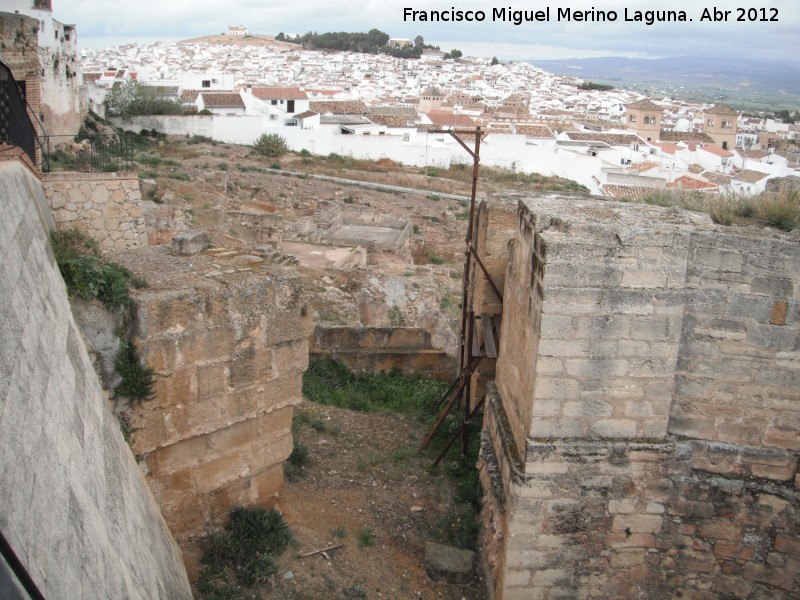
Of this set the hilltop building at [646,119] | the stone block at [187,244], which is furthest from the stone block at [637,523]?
the hilltop building at [646,119]

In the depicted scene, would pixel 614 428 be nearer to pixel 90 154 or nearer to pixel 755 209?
pixel 755 209

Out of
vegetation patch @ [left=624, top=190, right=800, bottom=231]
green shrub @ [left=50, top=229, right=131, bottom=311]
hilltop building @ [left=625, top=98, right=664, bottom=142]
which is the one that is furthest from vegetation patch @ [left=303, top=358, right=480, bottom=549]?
hilltop building @ [left=625, top=98, right=664, bottom=142]

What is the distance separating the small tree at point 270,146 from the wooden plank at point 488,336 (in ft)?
107

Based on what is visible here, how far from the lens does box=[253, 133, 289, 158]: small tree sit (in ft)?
126

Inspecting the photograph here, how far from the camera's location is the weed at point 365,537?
591 centimetres

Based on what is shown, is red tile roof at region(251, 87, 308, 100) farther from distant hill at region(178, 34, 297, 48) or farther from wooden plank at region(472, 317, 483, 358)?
distant hill at region(178, 34, 297, 48)

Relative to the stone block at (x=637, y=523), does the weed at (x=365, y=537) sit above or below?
below

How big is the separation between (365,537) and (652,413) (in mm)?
2539

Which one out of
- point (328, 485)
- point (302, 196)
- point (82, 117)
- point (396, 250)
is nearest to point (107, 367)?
point (328, 485)

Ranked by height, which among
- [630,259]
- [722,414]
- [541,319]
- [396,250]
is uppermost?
[630,259]

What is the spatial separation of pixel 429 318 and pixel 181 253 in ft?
23.3

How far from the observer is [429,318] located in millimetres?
12695

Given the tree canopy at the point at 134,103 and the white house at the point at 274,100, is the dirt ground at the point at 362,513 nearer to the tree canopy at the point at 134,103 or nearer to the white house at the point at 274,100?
the tree canopy at the point at 134,103

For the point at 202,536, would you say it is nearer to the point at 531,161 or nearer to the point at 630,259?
the point at 630,259
